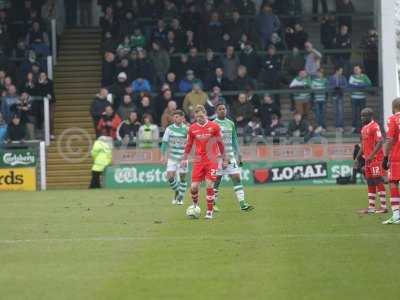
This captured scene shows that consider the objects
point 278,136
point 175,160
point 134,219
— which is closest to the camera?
point 134,219

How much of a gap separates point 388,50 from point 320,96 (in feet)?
8.48

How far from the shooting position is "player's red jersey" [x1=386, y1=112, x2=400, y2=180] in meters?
18.8

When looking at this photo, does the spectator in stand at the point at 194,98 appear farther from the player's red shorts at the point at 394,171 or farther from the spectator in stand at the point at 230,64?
the player's red shorts at the point at 394,171

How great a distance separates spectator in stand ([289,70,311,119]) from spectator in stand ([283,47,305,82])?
561 millimetres

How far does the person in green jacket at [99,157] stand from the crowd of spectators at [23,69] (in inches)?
94.0

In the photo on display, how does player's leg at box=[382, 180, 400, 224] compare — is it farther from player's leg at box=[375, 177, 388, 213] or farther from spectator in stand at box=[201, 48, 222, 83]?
spectator in stand at box=[201, 48, 222, 83]

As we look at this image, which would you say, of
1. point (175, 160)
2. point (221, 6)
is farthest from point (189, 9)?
point (175, 160)

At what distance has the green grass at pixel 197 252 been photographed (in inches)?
496

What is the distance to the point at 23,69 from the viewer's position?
119 ft

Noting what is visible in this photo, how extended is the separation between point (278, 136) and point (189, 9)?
20.7 feet

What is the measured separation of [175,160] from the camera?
26.4 m

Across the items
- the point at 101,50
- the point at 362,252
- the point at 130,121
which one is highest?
the point at 101,50

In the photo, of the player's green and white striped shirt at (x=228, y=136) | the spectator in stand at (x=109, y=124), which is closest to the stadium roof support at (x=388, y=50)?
the spectator in stand at (x=109, y=124)

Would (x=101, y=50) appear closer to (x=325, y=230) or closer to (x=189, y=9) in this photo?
(x=189, y=9)
